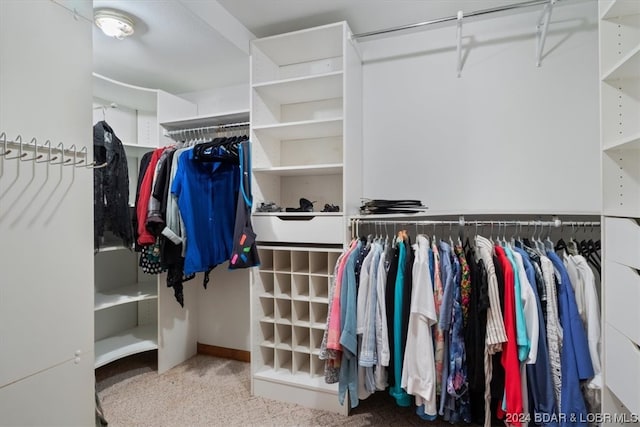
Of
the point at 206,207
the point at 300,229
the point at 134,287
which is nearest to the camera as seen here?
the point at 300,229

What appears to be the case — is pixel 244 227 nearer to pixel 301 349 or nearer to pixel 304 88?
pixel 301 349

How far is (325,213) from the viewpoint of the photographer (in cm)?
189

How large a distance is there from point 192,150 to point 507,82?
2022 millimetres

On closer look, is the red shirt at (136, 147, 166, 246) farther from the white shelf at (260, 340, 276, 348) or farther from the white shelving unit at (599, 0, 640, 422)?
the white shelving unit at (599, 0, 640, 422)

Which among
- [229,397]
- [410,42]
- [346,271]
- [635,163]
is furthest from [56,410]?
[410,42]

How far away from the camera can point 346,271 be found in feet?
5.47

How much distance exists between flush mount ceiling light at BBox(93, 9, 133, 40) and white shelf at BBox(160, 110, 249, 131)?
2.02 ft

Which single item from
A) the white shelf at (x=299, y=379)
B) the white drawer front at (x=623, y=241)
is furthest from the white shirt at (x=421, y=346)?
the white drawer front at (x=623, y=241)

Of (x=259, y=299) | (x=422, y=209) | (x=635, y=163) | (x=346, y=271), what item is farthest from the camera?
(x=259, y=299)

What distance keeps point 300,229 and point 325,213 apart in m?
0.19

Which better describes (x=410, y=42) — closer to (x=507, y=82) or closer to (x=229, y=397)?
(x=507, y=82)

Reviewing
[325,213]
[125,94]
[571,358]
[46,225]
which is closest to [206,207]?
[325,213]

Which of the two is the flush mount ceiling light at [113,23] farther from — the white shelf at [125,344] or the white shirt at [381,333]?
the white shelf at [125,344]

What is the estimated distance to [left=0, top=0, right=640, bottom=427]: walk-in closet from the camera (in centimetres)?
122
